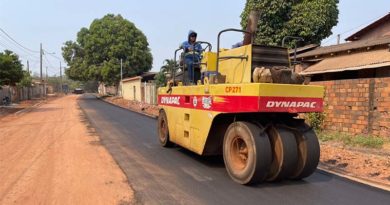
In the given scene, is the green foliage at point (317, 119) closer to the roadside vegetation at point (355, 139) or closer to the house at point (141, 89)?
the roadside vegetation at point (355, 139)

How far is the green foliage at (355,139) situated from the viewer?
1048 cm

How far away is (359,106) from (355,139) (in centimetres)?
124

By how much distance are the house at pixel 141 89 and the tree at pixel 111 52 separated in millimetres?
2790

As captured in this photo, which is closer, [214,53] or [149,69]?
[214,53]

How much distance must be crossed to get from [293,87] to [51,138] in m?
8.95

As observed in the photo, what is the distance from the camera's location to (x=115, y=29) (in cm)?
5525

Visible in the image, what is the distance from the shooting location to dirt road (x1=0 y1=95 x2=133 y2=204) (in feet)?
19.8

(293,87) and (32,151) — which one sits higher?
(293,87)

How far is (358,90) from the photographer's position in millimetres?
11930

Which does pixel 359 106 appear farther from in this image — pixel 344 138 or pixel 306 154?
pixel 306 154

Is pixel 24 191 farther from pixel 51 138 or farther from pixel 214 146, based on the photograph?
pixel 51 138

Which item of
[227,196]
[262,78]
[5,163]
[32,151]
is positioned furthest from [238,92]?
[32,151]

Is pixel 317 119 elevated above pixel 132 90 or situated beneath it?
situated beneath

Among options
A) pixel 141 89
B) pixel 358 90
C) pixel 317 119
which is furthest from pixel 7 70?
pixel 358 90
